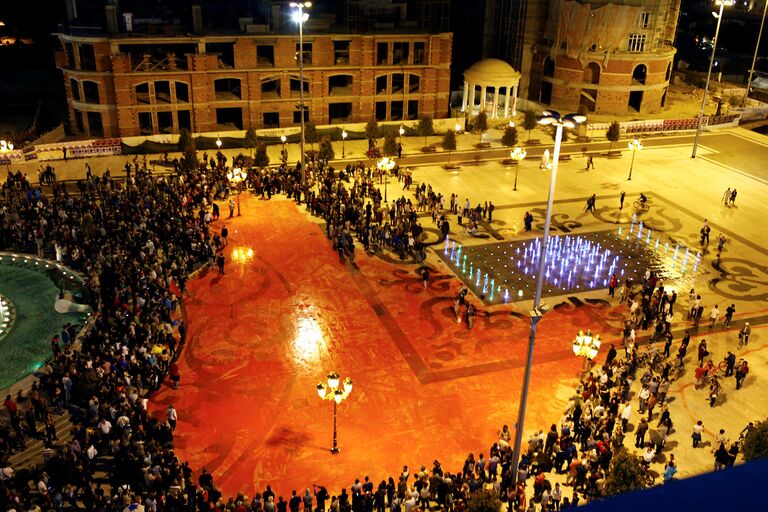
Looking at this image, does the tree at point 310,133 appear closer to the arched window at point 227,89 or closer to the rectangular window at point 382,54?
the arched window at point 227,89

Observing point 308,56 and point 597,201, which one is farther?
point 308,56

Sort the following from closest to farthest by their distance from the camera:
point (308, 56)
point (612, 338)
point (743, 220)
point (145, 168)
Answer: point (612, 338) < point (743, 220) < point (145, 168) < point (308, 56)

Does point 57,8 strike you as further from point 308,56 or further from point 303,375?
point 303,375

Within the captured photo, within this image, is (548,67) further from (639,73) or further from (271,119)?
(271,119)

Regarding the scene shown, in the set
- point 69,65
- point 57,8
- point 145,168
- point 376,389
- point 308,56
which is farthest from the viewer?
point 57,8

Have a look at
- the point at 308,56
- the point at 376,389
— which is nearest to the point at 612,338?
the point at 376,389

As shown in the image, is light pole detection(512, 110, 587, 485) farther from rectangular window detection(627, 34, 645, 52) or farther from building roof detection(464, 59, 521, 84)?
rectangular window detection(627, 34, 645, 52)

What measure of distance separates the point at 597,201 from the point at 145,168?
3107 cm

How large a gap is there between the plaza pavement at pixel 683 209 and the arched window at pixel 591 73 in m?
10.5

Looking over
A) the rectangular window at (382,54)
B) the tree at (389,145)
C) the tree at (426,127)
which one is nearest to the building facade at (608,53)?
the tree at (426,127)

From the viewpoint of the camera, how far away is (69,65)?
55.2 metres

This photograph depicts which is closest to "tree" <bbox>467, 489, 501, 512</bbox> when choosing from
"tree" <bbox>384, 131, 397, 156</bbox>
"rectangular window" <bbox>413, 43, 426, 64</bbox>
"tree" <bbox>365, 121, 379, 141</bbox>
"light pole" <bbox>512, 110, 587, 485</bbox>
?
"light pole" <bbox>512, 110, 587, 485</bbox>

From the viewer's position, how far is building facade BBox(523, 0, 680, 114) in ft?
213

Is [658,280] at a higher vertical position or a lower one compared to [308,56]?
lower
